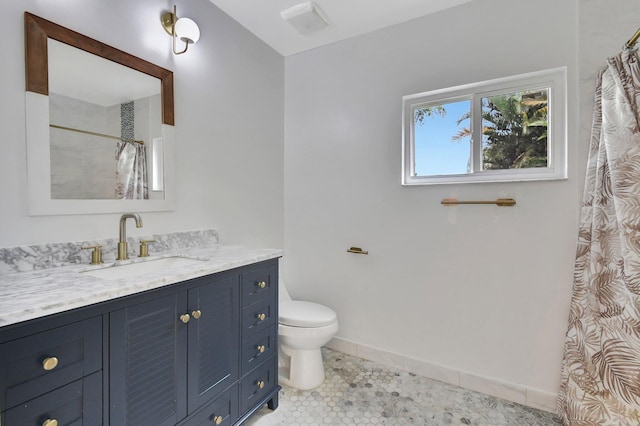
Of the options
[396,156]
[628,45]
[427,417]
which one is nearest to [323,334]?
[427,417]

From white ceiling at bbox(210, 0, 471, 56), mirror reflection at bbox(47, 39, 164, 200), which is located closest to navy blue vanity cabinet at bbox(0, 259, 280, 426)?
mirror reflection at bbox(47, 39, 164, 200)

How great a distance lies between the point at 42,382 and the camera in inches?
32.6

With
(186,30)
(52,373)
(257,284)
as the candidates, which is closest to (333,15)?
(186,30)

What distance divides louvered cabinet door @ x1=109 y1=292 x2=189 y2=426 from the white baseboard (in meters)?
1.43

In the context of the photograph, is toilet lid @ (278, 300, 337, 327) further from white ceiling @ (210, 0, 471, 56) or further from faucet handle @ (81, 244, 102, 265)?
white ceiling @ (210, 0, 471, 56)

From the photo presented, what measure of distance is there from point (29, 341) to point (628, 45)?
2.51m

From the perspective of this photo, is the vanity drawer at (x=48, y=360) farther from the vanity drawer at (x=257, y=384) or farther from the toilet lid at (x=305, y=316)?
the toilet lid at (x=305, y=316)

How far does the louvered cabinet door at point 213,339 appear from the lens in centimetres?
126

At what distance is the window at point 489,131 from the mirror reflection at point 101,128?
1.60m

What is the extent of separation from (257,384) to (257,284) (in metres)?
0.54

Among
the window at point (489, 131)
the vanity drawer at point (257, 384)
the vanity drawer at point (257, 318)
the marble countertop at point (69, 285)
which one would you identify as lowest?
the vanity drawer at point (257, 384)

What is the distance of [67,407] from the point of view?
88 cm

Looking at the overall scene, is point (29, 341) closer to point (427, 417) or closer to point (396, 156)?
point (427, 417)

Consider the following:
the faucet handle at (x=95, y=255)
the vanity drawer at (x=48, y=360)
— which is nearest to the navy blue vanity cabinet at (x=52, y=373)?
the vanity drawer at (x=48, y=360)
